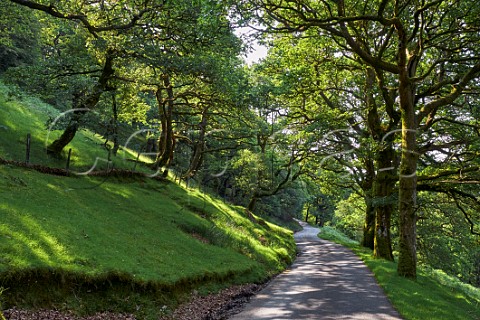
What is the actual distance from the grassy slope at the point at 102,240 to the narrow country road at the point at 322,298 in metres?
2.03

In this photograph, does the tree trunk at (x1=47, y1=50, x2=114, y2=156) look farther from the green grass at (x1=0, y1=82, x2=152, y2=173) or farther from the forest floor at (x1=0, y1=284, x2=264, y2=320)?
the forest floor at (x1=0, y1=284, x2=264, y2=320)

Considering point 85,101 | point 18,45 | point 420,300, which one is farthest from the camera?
point 18,45

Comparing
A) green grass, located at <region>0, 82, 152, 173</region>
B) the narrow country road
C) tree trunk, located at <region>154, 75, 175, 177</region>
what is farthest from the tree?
green grass, located at <region>0, 82, 152, 173</region>

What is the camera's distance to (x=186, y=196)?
2761 centimetres

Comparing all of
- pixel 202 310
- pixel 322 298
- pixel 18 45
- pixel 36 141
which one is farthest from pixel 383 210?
pixel 18 45

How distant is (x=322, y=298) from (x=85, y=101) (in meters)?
16.7

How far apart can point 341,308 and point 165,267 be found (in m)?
6.61

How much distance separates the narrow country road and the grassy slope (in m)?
2.03

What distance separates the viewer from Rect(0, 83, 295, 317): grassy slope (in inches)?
372

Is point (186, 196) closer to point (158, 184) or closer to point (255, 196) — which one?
point (158, 184)

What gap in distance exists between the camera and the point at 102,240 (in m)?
12.7

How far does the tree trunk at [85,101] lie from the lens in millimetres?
19297

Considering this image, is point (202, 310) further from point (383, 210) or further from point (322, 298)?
point (383, 210)

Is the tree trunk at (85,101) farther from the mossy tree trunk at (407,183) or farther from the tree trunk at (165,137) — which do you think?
the mossy tree trunk at (407,183)
